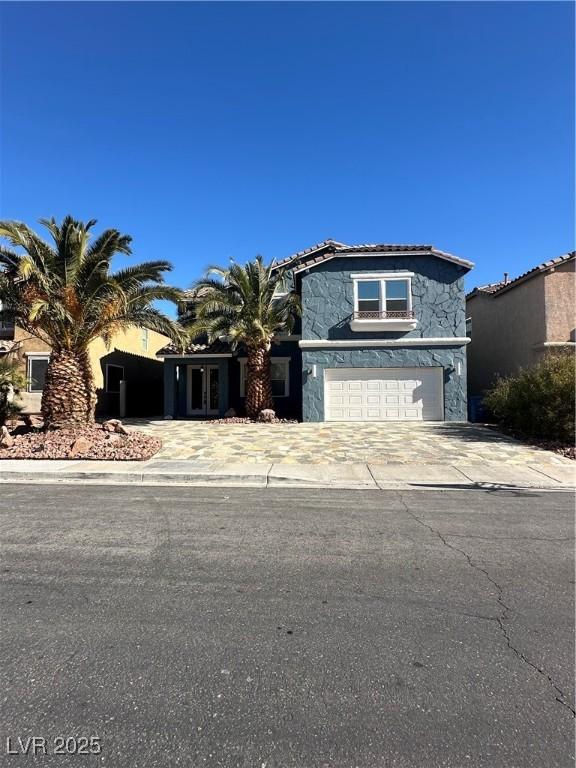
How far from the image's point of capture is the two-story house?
18.3 m

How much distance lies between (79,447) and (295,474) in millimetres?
5747

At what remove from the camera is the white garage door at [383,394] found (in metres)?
18.3

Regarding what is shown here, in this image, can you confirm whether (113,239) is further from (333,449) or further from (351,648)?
(351,648)

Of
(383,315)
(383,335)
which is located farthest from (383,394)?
(383,315)

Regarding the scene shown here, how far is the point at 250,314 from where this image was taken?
17812 mm

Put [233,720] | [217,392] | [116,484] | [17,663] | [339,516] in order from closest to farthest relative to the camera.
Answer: [233,720]
[17,663]
[339,516]
[116,484]
[217,392]

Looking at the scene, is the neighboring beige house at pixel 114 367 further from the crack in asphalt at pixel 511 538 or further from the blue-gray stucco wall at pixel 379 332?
the crack in asphalt at pixel 511 538

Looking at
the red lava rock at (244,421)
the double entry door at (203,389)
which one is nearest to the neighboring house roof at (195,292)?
the double entry door at (203,389)

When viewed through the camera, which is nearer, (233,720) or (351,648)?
(233,720)

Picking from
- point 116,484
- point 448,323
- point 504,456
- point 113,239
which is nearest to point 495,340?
point 448,323

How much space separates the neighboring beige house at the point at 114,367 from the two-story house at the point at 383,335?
27.7ft

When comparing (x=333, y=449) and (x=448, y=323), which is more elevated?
(x=448, y=323)

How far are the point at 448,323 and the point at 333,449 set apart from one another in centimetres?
889

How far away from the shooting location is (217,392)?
69.6ft
